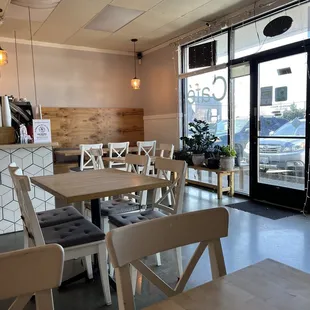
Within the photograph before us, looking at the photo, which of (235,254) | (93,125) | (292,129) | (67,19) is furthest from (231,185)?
(67,19)

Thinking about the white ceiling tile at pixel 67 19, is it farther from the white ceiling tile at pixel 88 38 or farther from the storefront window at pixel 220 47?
the storefront window at pixel 220 47

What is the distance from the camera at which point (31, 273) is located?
0.78m

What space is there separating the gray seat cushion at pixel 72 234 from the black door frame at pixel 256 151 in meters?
3.11

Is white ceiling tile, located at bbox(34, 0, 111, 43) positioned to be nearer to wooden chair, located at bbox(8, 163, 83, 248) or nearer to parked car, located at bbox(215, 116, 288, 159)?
parked car, located at bbox(215, 116, 288, 159)

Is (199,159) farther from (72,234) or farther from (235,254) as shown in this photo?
(72,234)

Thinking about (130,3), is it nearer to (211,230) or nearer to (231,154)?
(231,154)

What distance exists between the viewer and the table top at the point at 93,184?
6.33ft

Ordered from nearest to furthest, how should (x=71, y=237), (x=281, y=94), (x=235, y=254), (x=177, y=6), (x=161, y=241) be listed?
(x=161, y=241), (x=71, y=237), (x=235, y=254), (x=281, y=94), (x=177, y=6)

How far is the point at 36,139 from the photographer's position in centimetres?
342

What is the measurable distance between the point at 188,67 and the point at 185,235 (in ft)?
17.8

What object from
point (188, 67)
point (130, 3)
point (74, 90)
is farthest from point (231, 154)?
point (74, 90)

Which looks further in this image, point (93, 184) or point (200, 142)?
point (200, 142)

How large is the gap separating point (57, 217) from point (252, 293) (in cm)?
182

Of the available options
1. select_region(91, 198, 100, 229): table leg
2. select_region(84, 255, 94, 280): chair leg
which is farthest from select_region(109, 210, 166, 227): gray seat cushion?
select_region(84, 255, 94, 280): chair leg
